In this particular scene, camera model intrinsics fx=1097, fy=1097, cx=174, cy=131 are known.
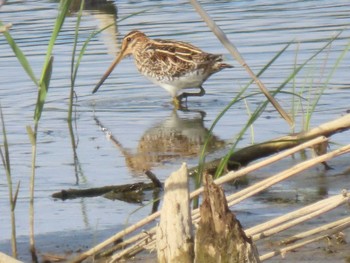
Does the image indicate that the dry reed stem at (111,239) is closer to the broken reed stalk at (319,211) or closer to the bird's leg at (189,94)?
the broken reed stalk at (319,211)

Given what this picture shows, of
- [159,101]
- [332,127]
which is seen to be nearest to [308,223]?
[332,127]

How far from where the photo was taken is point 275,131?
26.0 feet

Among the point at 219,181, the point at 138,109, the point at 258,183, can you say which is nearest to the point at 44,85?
the point at 219,181

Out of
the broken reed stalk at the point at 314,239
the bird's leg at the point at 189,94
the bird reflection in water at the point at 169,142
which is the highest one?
the broken reed stalk at the point at 314,239

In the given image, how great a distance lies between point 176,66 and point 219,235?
6.00 meters

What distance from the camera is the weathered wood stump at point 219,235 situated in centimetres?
401

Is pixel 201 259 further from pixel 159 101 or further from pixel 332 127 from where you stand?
pixel 159 101

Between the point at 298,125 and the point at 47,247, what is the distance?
3060 mm

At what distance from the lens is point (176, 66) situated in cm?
1003

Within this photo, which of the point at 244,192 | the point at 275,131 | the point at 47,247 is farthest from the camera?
the point at 275,131

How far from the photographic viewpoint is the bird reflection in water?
7.46 meters

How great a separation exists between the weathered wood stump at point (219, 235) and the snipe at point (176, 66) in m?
5.47

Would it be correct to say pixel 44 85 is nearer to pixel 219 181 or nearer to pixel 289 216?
pixel 219 181

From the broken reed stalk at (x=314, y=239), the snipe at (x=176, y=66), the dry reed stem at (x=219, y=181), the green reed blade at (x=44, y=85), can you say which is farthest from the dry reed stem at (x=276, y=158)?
the snipe at (x=176, y=66)
